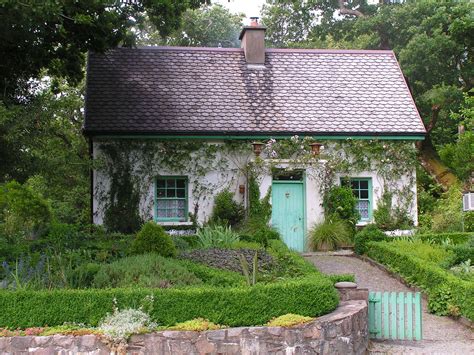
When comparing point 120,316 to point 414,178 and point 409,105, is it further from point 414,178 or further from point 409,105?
point 409,105

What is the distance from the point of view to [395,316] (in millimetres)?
9453

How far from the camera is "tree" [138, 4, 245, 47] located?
111 ft

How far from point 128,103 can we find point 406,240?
8.47m

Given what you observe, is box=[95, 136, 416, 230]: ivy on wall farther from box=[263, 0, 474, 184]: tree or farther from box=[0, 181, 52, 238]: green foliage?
box=[263, 0, 474, 184]: tree

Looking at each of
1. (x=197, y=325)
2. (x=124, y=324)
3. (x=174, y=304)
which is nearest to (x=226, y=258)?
(x=174, y=304)

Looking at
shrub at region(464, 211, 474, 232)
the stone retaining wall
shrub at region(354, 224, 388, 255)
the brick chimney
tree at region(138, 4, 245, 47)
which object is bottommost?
the stone retaining wall

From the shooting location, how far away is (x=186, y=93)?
19.1 metres

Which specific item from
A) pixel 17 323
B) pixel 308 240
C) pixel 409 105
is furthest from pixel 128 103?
pixel 17 323

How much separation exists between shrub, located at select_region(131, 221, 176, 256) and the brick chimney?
33.4 feet

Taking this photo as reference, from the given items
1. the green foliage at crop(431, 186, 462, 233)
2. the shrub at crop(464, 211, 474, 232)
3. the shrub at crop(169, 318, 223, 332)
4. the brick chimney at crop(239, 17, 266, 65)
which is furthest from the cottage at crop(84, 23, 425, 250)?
the shrub at crop(169, 318, 223, 332)

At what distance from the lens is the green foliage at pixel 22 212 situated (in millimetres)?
14195

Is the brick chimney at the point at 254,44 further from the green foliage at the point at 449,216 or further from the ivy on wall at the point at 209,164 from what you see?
the green foliage at the point at 449,216

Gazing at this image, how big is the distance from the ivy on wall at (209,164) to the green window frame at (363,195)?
1.36 ft

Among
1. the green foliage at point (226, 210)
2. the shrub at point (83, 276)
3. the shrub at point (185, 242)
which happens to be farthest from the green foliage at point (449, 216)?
the shrub at point (83, 276)
